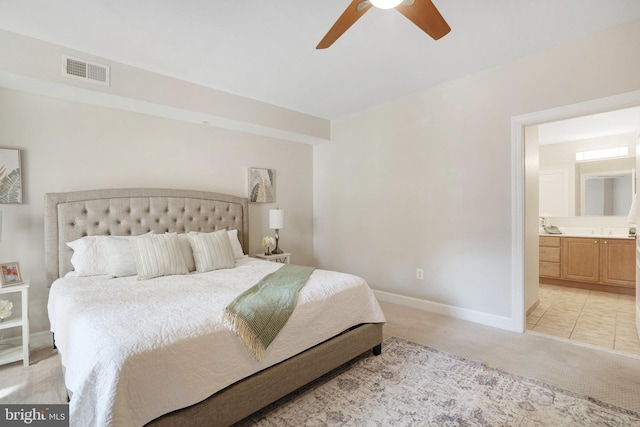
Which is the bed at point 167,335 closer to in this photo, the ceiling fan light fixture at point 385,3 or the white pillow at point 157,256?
the white pillow at point 157,256

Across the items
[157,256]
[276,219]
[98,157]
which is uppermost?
[98,157]

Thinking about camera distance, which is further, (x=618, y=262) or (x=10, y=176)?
(x=618, y=262)

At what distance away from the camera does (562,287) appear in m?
4.99

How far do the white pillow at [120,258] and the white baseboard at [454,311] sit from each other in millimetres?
2911

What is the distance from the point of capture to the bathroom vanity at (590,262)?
4449mm

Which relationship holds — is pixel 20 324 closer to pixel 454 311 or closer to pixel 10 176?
pixel 10 176

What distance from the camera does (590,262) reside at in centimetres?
473

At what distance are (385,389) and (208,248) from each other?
6.45 ft

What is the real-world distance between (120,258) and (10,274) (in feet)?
2.57

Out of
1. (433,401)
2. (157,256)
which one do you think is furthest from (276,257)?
(433,401)

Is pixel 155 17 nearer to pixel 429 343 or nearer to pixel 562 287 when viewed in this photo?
pixel 429 343

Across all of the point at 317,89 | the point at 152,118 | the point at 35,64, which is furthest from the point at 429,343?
the point at 35,64

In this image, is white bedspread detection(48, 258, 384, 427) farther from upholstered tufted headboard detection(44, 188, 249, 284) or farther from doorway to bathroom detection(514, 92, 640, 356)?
doorway to bathroom detection(514, 92, 640, 356)

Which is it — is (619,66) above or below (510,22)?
below
